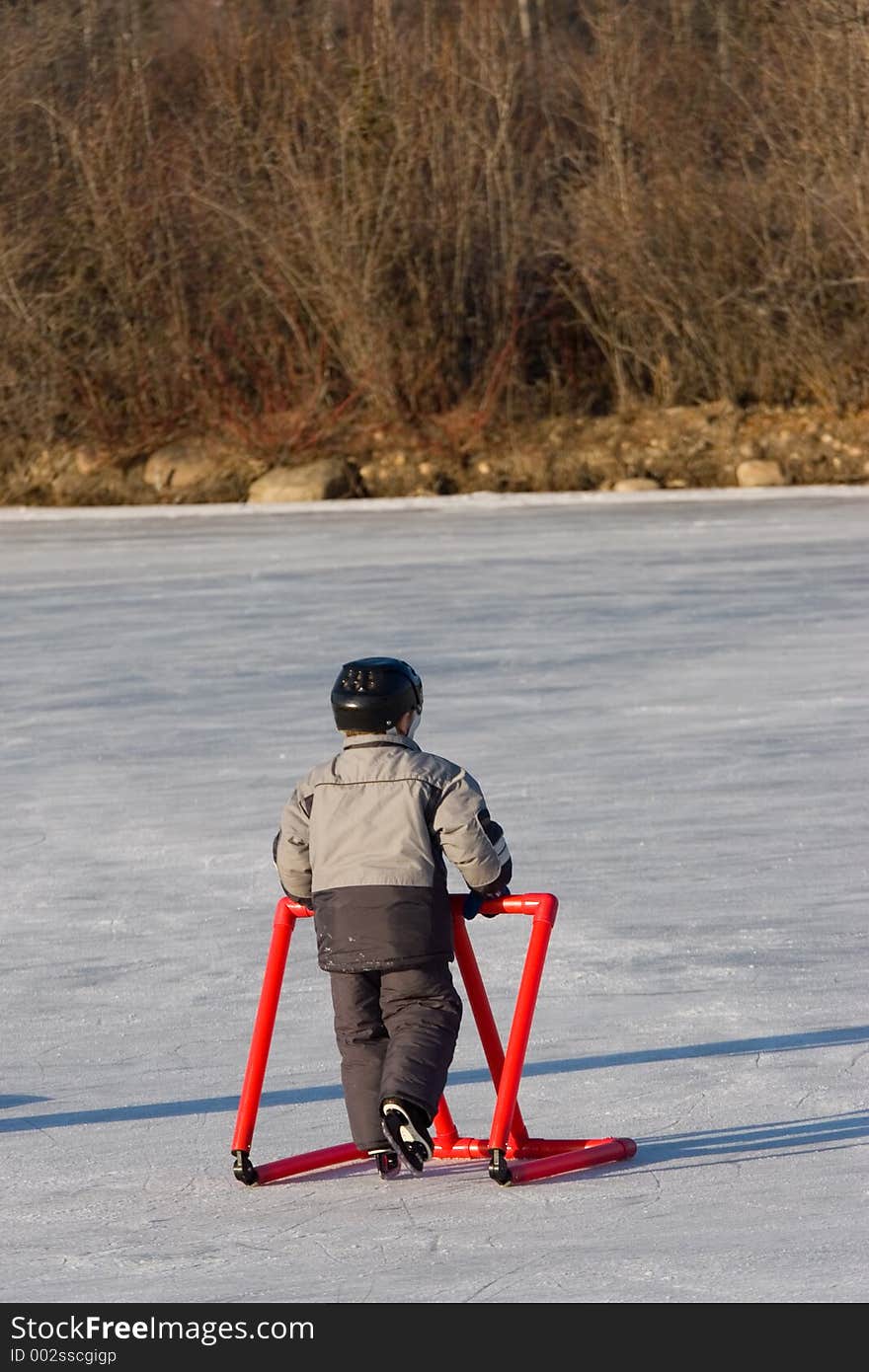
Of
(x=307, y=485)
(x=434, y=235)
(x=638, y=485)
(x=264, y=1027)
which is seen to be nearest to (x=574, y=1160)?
(x=264, y=1027)

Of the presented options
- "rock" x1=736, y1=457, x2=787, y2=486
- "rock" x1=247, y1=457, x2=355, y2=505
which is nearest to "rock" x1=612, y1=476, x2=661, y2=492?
"rock" x1=736, y1=457, x2=787, y2=486

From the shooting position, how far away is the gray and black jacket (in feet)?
13.0

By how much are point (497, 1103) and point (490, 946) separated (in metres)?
2.05

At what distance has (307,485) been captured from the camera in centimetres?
2592

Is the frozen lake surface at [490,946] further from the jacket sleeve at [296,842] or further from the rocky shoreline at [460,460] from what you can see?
the rocky shoreline at [460,460]

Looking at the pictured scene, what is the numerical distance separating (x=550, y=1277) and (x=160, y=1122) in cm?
134

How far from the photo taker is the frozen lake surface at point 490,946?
3684 mm

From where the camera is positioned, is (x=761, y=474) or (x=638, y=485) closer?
(x=761, y=474)

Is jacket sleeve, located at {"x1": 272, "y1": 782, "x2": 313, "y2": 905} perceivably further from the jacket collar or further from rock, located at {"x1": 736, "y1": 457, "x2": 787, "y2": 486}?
rock, located at {"x1": 736, "y1": 457, "x2": 787, "y2": 486}

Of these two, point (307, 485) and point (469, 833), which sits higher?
point (469, 833)

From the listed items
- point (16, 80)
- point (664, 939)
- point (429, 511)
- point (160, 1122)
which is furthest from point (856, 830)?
point (16, 80)

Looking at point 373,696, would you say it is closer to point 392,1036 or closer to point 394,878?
point 394,878
